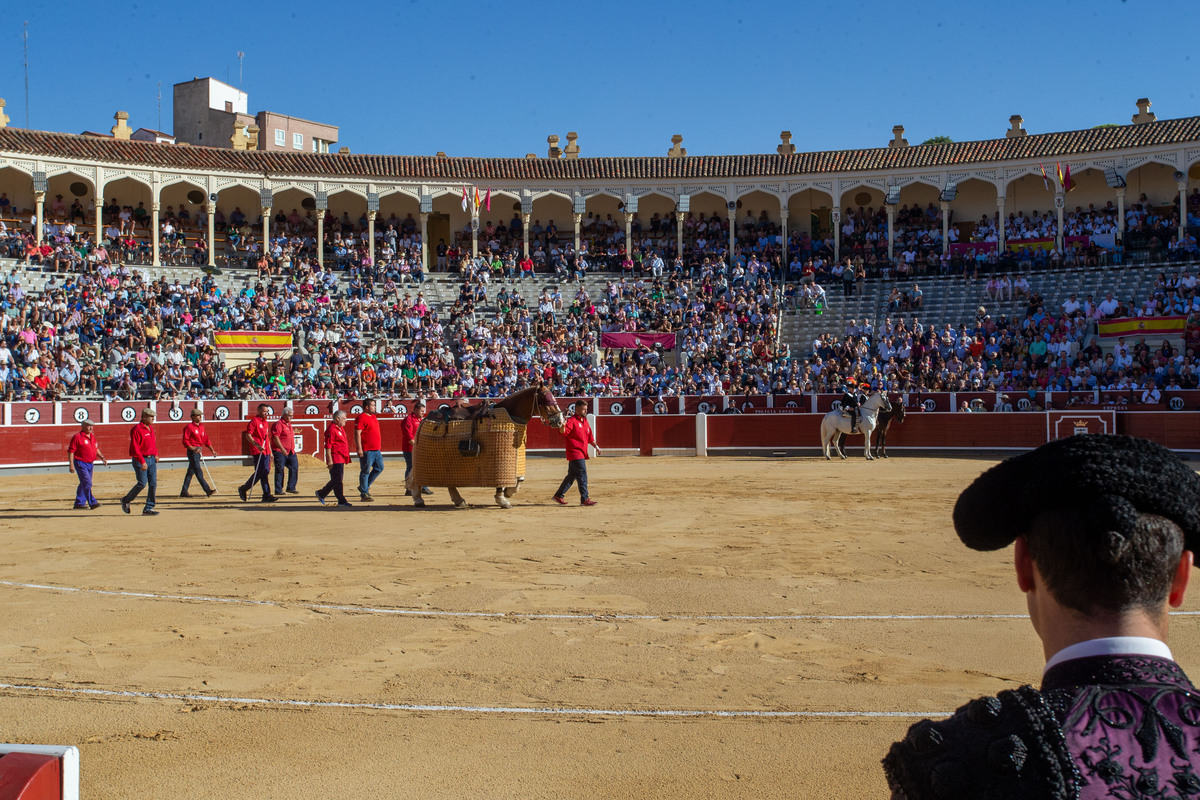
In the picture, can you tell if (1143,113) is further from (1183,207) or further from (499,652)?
(499,652)

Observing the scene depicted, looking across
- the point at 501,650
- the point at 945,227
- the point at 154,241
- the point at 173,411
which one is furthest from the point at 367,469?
the point at 945,227

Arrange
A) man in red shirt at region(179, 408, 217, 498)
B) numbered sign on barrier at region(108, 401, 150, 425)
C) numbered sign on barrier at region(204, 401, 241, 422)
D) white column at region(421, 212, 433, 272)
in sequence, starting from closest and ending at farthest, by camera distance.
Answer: man in red shirt at region(179, 408, 217, 498) → numbered sign on barrier at region(108, 401, 150, 425) → numbered sign on barrier at region(204, 401, 241, 422) → white column at region(421, 212, 433, 272)

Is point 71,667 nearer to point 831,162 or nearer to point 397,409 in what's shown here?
point 397,409

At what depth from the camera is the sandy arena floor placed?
14.4 feet

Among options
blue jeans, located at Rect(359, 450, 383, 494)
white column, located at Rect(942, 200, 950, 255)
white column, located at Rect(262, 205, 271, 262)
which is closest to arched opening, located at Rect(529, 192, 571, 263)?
white column, located at Rect(262, 205, 271, 262)

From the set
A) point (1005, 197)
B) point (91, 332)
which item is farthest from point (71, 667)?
point (1005, 197)

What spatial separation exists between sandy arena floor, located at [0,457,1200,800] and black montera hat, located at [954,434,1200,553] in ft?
9.36

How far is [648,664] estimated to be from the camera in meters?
5.95

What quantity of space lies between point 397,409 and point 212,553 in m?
16.2

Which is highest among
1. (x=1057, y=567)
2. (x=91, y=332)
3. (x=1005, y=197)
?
(x=1005, y=197)

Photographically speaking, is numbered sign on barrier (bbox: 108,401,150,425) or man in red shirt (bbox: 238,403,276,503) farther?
numbered sign on barrier (bbox: 108,401,150,425)

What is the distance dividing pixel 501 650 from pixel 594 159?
112 ft

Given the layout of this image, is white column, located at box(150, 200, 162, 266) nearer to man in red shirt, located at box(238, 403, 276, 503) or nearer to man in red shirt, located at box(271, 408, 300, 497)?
man in red shirt, located at box(271, 408, 300, 497)

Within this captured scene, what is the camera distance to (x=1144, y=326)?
2623cm
